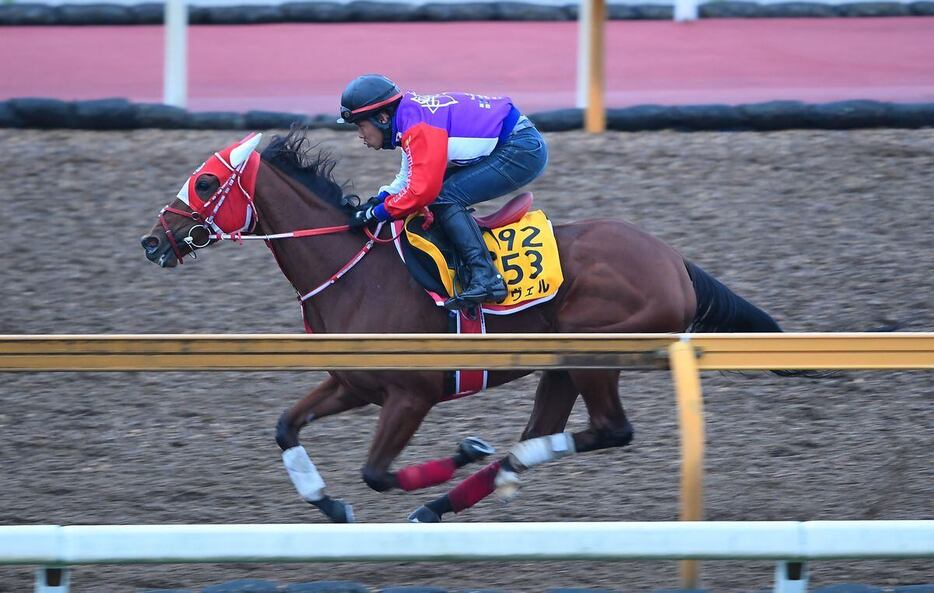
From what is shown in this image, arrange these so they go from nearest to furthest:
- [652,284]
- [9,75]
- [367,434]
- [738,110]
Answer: [652,284], [367,434], [738,110], [9,75]

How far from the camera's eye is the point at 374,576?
4.37 m

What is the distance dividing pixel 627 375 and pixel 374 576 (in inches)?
99.2

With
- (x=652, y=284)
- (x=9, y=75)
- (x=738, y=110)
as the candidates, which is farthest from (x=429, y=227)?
(x=9, y=75)

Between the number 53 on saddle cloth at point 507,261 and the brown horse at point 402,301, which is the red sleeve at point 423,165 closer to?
the number 53 on saddle cloth at point 507,261

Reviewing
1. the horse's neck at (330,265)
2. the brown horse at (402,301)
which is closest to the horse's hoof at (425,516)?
the brown horse at (402,301)

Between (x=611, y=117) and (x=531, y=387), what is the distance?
115 inches

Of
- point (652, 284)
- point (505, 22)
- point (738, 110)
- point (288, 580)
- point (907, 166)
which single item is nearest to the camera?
point (288, 580)

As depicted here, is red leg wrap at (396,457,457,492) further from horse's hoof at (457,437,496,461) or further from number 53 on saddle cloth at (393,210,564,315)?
number 53 on saddle cloth at (393,210,564,315)

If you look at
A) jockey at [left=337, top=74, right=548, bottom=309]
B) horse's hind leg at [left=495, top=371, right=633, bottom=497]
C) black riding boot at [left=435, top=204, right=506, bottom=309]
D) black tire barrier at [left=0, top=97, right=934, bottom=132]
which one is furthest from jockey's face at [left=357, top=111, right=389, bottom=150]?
black tire barrier at [left=0, top=97, right=934, bottom=132]

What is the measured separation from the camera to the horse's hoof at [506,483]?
4.79m

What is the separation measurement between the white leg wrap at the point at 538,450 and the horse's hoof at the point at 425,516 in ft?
1.24

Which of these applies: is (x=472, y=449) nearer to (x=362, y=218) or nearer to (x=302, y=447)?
(x=302, y=447)

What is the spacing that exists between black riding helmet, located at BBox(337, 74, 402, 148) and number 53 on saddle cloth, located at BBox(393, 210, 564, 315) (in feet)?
1.51

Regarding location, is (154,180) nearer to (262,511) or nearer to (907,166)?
(262,511)
